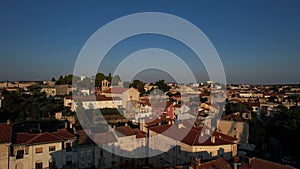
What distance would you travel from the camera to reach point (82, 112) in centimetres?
3256

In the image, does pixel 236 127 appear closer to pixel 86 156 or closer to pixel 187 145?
pixel 187 145

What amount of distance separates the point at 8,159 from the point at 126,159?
6792 mm

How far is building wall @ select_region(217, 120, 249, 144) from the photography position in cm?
2291

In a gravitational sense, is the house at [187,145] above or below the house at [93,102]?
below

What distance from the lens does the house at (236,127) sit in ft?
75.2

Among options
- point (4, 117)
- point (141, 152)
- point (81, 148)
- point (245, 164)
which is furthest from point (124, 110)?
point (245, 164)

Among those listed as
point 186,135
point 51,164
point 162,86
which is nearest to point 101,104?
point 186,135

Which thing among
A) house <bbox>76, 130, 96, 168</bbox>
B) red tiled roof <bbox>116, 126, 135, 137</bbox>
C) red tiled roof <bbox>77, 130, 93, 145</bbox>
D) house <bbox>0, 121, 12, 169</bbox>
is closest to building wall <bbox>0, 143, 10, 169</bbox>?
house <bbox>0, 121, 12, 169</bbox>

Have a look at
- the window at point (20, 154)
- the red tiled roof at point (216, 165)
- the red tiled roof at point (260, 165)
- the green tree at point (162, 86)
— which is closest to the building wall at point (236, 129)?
the red tiled roof at point (260, 165)

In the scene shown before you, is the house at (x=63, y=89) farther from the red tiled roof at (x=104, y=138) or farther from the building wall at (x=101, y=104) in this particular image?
the red tiled roof at (x=104, y=138)

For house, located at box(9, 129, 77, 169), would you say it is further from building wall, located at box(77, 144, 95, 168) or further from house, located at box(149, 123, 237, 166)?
house, located at box(149, 123, 237, 166)

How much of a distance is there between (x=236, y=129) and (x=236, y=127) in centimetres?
19

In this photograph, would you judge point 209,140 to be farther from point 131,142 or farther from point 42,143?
point 42,143

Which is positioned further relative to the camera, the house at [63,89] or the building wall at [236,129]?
the house at [63,89]
